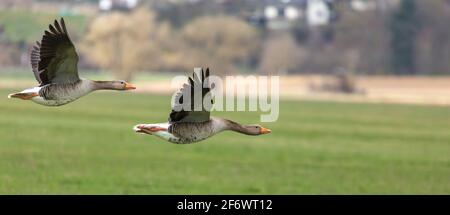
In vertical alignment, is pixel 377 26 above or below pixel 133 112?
above

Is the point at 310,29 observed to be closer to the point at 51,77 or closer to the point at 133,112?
the point at 133,112

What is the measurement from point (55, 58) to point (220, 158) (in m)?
25.2

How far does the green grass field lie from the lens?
26516 mm

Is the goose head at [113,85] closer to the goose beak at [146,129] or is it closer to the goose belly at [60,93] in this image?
→ the goose belly at [60,93]

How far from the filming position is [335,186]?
27.8m

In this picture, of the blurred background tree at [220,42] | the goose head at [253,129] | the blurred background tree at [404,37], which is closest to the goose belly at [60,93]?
the goose head at [253,129]

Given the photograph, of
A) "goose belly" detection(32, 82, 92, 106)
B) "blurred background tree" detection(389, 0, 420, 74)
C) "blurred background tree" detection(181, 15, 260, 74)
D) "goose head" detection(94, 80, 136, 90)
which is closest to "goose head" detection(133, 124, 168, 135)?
"goose head" detection(94, 80, 136, 90)

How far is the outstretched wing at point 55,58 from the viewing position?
32.9 feet

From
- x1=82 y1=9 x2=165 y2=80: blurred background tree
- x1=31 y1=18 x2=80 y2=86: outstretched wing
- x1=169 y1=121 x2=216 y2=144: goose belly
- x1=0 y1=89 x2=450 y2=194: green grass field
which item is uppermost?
x1=82 y1=9 x2=165 y2=80: blurred background tree

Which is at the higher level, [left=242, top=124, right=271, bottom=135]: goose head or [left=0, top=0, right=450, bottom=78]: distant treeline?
[left=0, top=0, right=450, bottom=78]: distant treeline

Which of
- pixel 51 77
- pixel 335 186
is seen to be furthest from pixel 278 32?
pixel 51 77

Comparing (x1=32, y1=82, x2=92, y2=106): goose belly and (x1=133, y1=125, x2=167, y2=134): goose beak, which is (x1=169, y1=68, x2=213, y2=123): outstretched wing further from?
(x1=32, y1=82, x2=92, y2=106): goose belly

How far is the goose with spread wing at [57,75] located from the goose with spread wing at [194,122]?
53 centimetres
